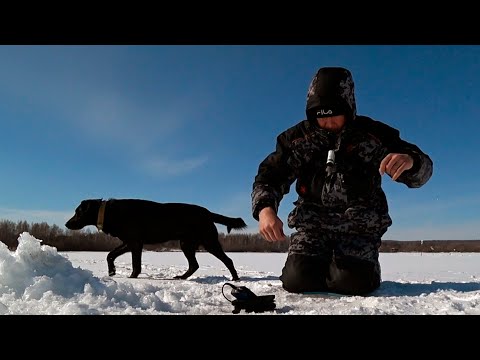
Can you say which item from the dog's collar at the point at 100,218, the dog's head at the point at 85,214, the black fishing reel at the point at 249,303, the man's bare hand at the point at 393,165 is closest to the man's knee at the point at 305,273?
the black fishing reel at the point at 249,303

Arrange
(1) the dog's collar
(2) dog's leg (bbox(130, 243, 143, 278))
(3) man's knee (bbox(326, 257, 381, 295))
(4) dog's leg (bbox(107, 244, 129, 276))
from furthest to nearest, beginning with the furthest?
(1) the dog's collar
(4) dog's leg (bbox(107, 244, 129, 276))
(2) dog's leg (bbox(130, 243, 143, 278))
(3) man's knee (bbox(326, 257, 381, 295))

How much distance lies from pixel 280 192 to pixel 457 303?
1.28 m

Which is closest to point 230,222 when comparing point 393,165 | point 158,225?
point 158,225

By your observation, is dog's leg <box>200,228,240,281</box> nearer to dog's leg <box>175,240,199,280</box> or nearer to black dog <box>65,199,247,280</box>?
black dog <box>65,199,247,280</box>

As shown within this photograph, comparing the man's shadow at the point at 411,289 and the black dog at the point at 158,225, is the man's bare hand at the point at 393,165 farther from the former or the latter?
the black dog at the point at 158,225

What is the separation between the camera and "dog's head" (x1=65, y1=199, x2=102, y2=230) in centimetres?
566

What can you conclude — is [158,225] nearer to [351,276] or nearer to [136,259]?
[136,259]

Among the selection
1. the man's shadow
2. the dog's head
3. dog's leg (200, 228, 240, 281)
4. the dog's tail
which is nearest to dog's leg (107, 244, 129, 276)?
the dog's head

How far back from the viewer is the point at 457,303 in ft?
7.20

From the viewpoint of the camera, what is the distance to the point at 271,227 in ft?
7.36

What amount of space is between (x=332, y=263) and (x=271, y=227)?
2.56 ft

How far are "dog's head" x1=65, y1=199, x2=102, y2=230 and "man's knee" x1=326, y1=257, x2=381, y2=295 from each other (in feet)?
13.1
